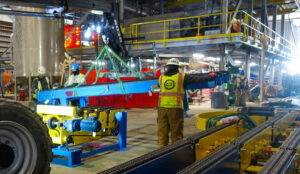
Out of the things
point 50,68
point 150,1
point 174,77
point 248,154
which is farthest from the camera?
point 150,1

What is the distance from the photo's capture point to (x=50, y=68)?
12805 millimetres

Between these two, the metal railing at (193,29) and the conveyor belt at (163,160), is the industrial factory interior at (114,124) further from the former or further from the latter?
the metal railing at (193,29)

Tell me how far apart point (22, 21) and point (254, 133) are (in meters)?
12.4

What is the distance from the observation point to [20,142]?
2.44 metres

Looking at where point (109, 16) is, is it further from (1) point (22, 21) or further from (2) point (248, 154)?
(1) point (22, 21)

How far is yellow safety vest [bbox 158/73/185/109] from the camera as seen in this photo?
4.95 meters

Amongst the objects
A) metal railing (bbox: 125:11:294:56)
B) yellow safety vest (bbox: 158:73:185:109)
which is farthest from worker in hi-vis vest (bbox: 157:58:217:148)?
metal railing (bbox: 125:11:294:56)

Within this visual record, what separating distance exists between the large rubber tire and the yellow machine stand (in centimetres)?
218

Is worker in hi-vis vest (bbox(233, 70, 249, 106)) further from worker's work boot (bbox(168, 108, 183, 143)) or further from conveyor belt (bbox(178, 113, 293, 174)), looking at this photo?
conveyor belt (bbox(178, 113, 293, 174))

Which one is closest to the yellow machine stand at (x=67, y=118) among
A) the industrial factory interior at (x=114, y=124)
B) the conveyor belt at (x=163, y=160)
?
the industrial factory interior at (x=114, y=124)

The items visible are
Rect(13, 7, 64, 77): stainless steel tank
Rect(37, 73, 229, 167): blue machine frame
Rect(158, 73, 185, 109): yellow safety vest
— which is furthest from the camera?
Rect(13, 7, 64, 77): stainless steel tank

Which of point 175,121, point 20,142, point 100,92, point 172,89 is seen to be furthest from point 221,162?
point 100,92

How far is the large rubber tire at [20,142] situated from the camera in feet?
7.78

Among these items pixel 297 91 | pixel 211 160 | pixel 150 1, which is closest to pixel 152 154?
pixel 211 160
